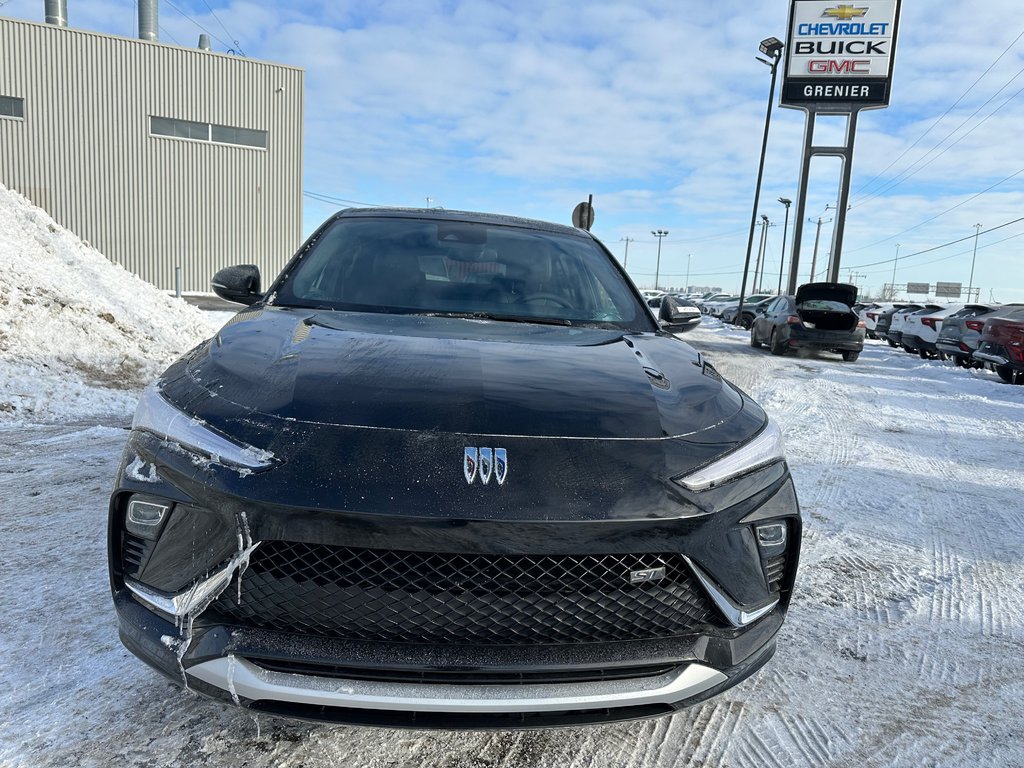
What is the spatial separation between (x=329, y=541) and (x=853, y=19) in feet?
80.8

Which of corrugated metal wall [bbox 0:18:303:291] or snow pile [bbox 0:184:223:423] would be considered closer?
snow pile [bbox 0:184:223:423]

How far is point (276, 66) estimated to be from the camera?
2283 cm

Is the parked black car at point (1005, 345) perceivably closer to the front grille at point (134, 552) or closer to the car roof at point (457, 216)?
the car roof at point (457, 216)

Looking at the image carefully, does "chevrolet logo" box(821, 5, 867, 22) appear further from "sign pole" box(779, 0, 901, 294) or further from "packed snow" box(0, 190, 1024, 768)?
"packed snow" box(0, 190, 1024, 768)

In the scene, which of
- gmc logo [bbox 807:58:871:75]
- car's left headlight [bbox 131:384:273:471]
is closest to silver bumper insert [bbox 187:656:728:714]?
car's left headlight [bbox 131:384:273:471]

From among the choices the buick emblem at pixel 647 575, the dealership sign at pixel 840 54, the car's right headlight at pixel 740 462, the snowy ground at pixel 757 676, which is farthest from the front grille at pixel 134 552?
the dealership sign at pixel 840 54

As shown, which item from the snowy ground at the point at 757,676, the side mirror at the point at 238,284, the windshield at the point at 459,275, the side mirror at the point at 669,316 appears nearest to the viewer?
the snowy ground at the point at 757,676

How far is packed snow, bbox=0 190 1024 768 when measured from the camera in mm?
1780

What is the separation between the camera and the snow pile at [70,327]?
222 inches

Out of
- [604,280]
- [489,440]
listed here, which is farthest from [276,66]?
[489,440]

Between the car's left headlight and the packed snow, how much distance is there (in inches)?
30.7

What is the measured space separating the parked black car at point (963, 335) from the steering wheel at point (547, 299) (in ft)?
41.7

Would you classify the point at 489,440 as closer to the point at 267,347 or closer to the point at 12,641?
the point at 267,347

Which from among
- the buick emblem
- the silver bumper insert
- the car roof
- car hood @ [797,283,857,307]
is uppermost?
the car roof
